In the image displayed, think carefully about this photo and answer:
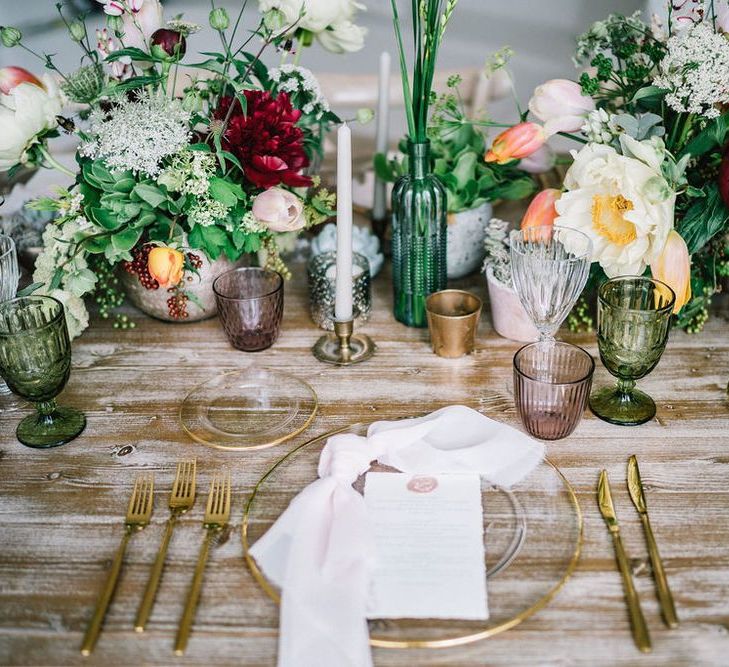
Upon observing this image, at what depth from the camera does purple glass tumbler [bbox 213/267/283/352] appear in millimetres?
1177

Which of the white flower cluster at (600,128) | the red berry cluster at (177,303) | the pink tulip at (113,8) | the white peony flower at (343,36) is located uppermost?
the pink tulip at (113,8)

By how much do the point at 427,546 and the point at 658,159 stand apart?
61 cm

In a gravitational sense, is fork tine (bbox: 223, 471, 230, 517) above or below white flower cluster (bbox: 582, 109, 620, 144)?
below

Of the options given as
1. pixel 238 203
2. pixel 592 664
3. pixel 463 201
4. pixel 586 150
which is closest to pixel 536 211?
pixel 586 150

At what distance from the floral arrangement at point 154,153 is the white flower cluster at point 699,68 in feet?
1.74

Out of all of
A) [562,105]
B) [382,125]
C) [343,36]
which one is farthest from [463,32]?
[562,105]

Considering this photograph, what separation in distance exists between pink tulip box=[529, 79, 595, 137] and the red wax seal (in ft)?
1.89

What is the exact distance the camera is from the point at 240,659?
0.73m

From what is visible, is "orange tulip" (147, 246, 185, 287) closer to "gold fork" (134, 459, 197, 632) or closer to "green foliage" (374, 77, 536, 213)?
"gold fork" (134, 459, 197, 632)

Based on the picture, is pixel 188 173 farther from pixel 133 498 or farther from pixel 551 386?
pixel 551 386

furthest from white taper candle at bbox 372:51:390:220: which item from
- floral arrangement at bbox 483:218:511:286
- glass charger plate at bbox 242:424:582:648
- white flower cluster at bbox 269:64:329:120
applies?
glass charger plate at bbox 242:424:582:648

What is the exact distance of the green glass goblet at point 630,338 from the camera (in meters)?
1.00

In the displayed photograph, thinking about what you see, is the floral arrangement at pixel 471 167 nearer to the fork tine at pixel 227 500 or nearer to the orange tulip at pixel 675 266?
the orange tulip at pixel 675 266

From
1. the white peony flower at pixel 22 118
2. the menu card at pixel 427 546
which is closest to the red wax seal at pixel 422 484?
the menu card at pixel 427 546
